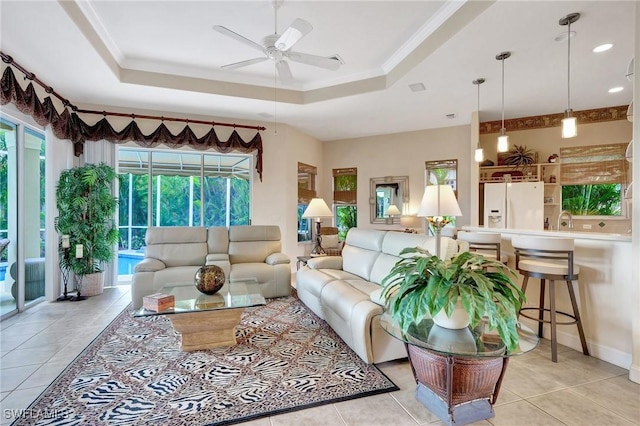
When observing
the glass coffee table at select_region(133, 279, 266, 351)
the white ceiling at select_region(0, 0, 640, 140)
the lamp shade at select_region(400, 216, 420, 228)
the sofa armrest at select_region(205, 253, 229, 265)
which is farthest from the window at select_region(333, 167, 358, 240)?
the glass coffee table at select_region(133, 279, 266, 351)

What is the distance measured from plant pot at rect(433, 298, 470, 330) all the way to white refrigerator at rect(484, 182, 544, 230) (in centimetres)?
425

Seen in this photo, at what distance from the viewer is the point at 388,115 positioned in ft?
17.8

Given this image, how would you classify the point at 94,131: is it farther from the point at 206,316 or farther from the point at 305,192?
the point at 206,316

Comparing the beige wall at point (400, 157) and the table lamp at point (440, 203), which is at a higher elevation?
the beige wall at point (400, 157)

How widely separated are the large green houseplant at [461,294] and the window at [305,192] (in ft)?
15.7

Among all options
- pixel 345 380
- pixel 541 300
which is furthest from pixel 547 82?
pixel 345 380

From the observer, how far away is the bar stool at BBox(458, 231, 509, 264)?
3232 millimetres

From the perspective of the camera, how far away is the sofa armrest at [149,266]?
3.86m

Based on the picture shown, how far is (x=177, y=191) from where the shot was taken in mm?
5656

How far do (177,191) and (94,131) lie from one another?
152 cm

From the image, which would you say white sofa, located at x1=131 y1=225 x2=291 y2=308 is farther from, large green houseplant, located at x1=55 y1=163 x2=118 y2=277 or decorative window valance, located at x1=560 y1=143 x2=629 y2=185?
decorative window valance, located at x1=560 y1=143 x2=629 y2=185

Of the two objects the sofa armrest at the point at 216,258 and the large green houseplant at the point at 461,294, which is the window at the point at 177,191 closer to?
the sofa armrest at the point at 216,258

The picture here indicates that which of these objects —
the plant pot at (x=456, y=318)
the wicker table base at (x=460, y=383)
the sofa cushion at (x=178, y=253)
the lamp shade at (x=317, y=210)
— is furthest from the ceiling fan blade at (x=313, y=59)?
the sofa cushion at (x=178, y=253)

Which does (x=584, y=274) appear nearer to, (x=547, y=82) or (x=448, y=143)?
(x=547, y=82)
